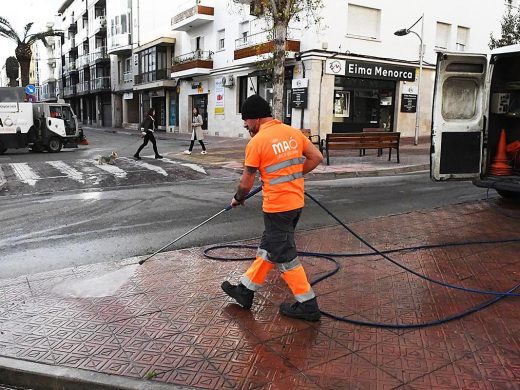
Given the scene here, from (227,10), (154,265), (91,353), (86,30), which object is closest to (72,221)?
(154,265)

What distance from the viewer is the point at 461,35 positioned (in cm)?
2684

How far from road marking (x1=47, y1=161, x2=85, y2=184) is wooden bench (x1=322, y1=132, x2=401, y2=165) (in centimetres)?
655

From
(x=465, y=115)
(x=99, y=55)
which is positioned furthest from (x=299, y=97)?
(x=99, y=55)

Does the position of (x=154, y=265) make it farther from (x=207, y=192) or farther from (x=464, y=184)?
(x=464, y=184)

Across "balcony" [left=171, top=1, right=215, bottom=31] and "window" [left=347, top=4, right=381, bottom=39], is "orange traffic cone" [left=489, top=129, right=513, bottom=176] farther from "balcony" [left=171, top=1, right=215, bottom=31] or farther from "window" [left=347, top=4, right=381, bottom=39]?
"balcony" [left=171, top=1, right=215, bottom=31]

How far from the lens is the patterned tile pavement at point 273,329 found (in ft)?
10.2

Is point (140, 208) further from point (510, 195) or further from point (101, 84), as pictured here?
point (101, 84)

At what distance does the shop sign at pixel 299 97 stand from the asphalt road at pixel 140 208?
9.78 meters

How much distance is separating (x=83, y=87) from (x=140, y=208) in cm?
4920

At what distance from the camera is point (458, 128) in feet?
26.7

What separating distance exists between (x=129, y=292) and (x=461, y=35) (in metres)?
27.2

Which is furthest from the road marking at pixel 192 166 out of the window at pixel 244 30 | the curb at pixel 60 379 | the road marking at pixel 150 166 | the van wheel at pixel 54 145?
the window at pixel 244 30

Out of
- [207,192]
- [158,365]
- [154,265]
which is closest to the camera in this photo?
[158,365]

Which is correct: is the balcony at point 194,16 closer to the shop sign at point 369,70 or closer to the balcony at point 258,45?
the balcony at point 258,45
